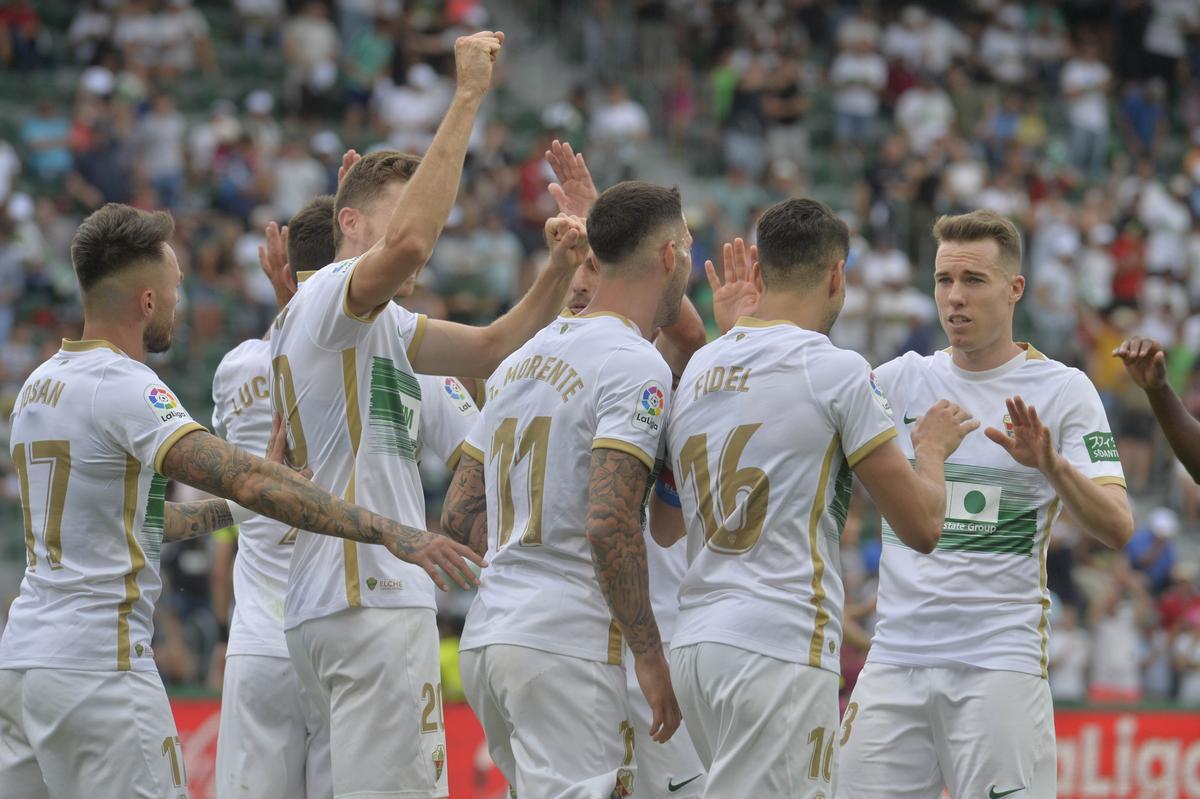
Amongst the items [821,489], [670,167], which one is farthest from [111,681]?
[670,167]

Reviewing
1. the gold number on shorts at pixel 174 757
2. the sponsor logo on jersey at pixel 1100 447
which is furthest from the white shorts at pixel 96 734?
the sponsor logo on jersey at pixel 1100 447

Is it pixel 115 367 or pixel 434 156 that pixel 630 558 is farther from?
pixel 115 367

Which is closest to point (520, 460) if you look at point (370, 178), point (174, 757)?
point (370, 178)

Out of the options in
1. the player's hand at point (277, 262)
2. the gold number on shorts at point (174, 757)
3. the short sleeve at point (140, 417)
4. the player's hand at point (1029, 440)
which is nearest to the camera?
the short sleeve at point (140, 417)

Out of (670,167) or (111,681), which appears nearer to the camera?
(111,681)

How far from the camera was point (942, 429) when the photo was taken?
6074 millimetres

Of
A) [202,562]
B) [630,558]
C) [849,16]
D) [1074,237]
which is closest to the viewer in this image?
[630,558]

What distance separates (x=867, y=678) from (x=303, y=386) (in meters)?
2.78

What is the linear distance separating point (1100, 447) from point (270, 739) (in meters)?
3.74

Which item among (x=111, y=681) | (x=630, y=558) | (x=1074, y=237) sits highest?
(x=1074, y=237)

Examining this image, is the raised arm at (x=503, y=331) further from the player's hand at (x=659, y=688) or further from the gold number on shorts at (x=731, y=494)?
the player's hand at (x=659, y=688)

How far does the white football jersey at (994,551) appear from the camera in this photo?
22.9 ft

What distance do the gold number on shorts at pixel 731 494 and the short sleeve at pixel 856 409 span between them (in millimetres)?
299

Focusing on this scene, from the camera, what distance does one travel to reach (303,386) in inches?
251
